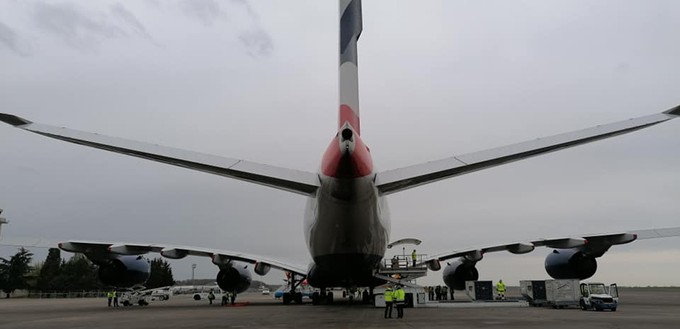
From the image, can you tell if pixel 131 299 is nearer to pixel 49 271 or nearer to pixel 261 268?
pixel 261 268

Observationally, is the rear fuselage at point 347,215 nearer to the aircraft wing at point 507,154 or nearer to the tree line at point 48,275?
the aircraft wing at point 507,154

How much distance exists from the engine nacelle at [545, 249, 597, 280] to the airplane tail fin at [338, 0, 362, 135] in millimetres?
16197

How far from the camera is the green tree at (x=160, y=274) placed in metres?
86.8

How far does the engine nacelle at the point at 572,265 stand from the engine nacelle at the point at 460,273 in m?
4.16

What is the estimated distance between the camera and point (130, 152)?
10.1m

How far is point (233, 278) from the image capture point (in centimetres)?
2633

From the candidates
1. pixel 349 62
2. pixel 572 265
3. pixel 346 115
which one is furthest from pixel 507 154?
pixel 572 265

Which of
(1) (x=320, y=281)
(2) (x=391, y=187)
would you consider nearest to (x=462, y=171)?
(2) (x=391, y=187)

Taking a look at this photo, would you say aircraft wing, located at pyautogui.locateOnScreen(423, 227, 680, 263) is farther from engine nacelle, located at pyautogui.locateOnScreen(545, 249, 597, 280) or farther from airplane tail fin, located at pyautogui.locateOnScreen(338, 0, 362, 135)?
airplane tail fin, located at pyautogui.locateOnScreen(338, 0, 362, 135)

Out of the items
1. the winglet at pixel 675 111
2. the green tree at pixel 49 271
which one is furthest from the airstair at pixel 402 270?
the green tree at pixel 49 271

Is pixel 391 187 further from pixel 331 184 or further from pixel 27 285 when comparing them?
pixel 27 285

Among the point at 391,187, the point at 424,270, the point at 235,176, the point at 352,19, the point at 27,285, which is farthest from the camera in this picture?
the point at 27,285

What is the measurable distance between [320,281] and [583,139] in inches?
643

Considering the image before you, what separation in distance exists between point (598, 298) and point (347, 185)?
505 inches
